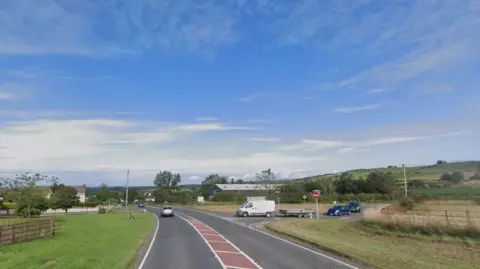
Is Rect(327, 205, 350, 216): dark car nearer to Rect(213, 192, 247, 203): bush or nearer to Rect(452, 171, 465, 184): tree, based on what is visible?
Rect(452, 171, 465, 184): tree

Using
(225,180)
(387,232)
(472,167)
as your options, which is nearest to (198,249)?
(387,232)

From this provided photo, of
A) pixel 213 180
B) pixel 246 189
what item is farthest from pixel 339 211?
pixel 213 180

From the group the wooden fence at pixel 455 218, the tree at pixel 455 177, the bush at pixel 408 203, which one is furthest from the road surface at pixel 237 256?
the tree at pixel 455 177

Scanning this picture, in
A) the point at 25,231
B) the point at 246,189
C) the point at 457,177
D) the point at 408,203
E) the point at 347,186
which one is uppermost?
the point at 457,177

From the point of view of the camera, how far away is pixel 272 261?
58.8 ft

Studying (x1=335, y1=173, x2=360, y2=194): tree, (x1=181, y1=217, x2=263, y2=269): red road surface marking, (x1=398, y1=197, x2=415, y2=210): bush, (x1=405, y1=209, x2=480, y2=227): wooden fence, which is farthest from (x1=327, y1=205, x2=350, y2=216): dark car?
(x1=335, y1=173, x2=360, y2=194): tree

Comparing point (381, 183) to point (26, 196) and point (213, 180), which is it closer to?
point (26, 196)

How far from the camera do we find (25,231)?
30.1m

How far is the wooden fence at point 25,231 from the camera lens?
2776cm

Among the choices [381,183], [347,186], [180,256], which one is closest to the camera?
[180,256]

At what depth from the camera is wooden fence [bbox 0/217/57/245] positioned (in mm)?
27756

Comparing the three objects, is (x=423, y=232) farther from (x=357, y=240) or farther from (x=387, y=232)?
(x=357, y=240)

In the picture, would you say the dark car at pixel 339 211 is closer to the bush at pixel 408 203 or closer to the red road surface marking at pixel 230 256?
the bush at pixel 408 203

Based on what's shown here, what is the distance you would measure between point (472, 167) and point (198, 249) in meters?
50.4
